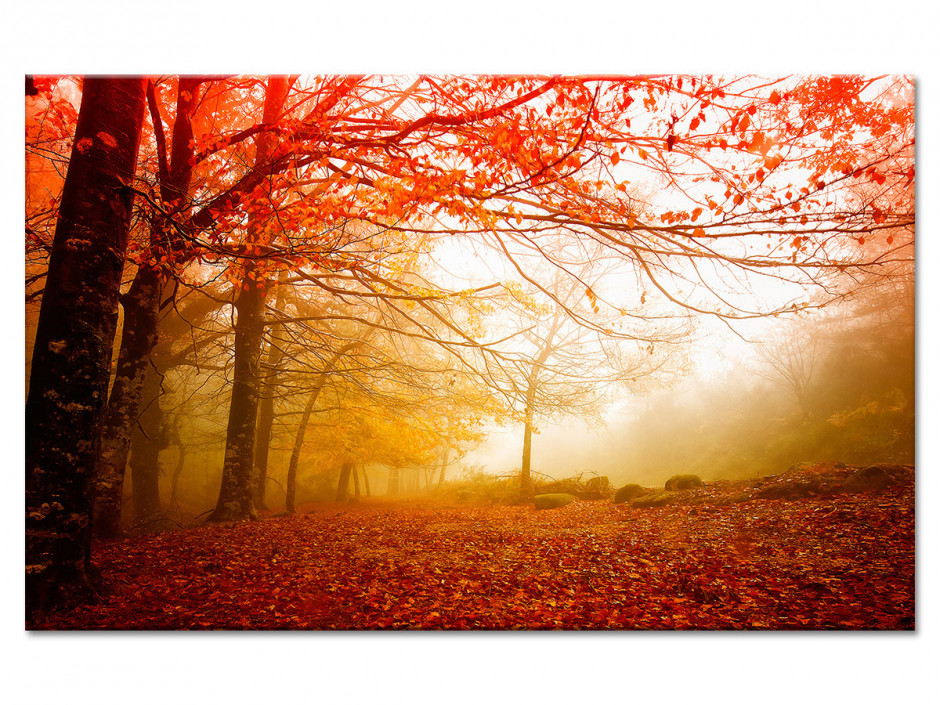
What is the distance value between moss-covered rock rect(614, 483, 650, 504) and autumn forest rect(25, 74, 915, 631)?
0.04 m

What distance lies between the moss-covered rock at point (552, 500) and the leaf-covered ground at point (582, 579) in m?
0.48

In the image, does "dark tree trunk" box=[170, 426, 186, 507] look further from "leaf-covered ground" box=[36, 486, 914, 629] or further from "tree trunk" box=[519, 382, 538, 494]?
"tree trunk" box=[519, 382, 538, 494]

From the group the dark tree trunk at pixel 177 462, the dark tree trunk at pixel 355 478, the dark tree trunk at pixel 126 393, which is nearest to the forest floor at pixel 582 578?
the dark tree trunk at pixel 126 393

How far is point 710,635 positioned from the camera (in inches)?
109

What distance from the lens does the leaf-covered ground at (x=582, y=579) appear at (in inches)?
Result: 107

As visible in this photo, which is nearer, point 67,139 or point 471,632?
point 471,632

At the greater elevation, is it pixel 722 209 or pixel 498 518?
pixel 722 209

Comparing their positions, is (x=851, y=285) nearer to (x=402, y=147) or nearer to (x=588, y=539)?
(x=588, y=539)

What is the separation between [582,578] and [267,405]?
3190 millimetres

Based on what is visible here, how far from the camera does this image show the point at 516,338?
3.68m

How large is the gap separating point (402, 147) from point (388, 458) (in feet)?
10.4
